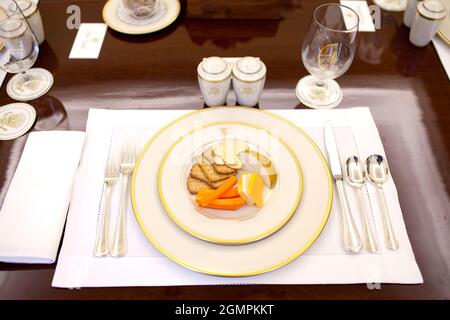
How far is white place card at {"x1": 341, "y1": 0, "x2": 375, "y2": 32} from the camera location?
3.09ft

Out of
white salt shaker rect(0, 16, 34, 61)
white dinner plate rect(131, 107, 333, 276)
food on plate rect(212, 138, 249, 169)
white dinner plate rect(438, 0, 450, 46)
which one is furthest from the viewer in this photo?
white dinner plate rect(438, 0, 450, 46)

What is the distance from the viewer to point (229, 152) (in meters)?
0.69

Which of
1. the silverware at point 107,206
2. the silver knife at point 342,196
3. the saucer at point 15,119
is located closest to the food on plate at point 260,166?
the silver knife at point 342,196

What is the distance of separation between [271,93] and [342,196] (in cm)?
29

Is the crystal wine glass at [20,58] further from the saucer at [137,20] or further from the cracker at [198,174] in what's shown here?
the cracker at [198,174]

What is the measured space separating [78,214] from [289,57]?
22.4 inches

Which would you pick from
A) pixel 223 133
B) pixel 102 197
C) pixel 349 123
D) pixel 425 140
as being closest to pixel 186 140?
pixel 223 133

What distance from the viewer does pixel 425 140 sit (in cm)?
74

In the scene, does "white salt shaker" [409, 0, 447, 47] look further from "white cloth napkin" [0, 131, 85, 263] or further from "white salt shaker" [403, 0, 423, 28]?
"white cloth napkin" [0, 131, 85, 263]

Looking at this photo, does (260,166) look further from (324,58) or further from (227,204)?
(324,58)

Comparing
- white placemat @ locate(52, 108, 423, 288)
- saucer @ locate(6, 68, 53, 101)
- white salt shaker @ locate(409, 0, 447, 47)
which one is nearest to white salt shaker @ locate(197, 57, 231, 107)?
white placemat @ locate(52, 108, 423, 288)

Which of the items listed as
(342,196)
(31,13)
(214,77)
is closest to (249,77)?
(214,77)

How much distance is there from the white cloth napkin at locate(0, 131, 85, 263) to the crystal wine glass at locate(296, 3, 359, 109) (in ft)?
1.53
